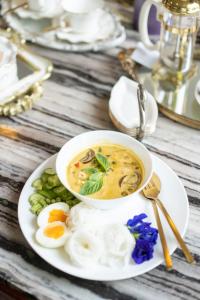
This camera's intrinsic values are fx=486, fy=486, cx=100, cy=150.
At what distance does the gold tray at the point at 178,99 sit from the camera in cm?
103

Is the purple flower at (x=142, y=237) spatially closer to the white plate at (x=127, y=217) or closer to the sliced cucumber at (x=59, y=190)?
the white plate at (x=127, y=217)

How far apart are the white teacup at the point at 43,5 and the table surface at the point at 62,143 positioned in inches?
4.4

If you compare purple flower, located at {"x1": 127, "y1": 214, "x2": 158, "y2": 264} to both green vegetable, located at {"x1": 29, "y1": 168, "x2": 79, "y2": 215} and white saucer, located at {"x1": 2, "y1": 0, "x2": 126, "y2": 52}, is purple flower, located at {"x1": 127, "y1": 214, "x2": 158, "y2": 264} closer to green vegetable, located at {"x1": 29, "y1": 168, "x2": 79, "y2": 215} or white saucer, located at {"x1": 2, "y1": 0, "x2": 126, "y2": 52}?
green vegetable, located at {"x1": 29, "y1": 168, "x2": 79, "y2": 215}

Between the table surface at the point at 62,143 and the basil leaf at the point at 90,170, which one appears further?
the basil leaf at the point at 90,170

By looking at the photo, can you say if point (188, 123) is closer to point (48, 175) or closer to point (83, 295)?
point (48, 175)

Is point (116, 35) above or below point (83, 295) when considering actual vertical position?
above

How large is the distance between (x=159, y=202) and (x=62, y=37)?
590 mm

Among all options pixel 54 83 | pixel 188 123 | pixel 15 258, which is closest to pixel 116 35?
pixel 54 83

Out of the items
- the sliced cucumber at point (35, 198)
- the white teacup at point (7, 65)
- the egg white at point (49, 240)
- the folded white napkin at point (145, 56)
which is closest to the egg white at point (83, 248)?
the egg white at point (49, 240)

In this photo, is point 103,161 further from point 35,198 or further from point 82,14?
point 82,14

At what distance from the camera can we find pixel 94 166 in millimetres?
858

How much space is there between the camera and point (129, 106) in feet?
3.40

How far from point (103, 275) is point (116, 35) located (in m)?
0.73

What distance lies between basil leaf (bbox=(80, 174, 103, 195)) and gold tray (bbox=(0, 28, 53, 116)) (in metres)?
0.32
